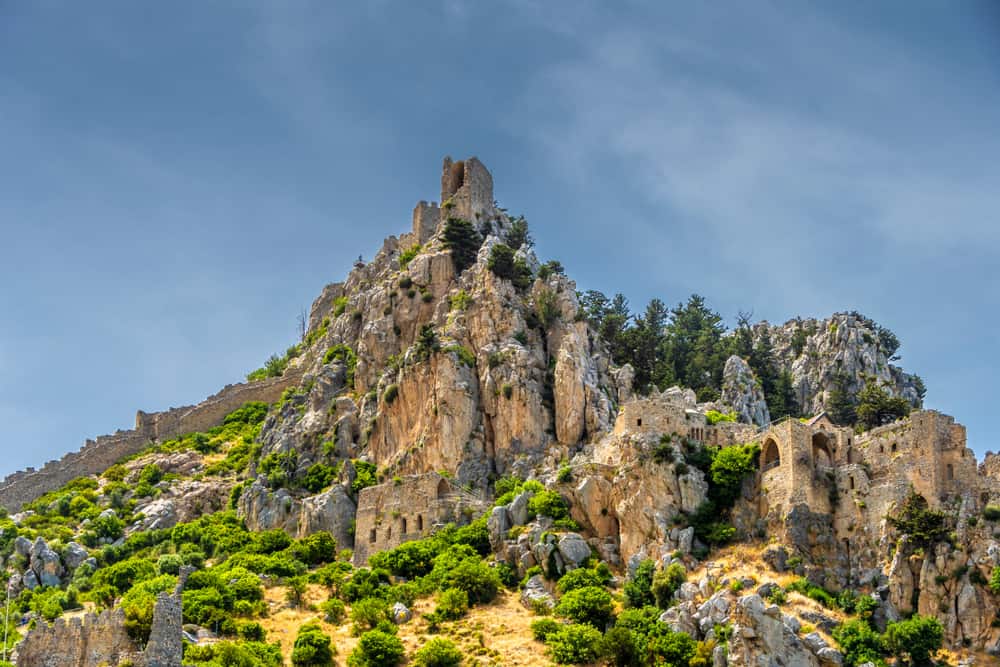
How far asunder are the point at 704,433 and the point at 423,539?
18.1 metres

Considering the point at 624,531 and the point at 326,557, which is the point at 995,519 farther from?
the point at 326,557

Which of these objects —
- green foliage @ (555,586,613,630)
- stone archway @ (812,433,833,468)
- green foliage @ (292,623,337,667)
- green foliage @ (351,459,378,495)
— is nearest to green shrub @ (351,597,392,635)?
green foliage @ (292,623,337,667)

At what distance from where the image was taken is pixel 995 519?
62562mm

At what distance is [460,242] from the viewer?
4077 inches

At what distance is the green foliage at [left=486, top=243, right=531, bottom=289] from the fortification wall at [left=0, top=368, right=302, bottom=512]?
23.3 m

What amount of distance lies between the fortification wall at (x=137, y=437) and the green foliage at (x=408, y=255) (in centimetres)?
1316

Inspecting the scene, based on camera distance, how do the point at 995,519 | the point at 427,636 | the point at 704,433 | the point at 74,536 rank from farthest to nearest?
the point at 74,536
the point at 704,433
the point at 427,636
the point at 995,519

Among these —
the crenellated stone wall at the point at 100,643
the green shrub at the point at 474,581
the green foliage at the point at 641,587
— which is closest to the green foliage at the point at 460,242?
the green shrub at the point at 474,581

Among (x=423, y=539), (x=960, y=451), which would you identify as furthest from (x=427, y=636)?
(x=960, y=451)

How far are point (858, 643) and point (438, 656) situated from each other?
2016 centimetres

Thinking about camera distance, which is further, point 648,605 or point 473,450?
point 473,450

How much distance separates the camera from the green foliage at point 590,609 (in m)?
66.2

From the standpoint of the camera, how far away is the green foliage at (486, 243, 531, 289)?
95.7 meters

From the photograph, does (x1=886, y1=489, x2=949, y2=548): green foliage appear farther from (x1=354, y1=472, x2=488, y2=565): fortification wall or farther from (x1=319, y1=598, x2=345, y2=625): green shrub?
(x1=319, y1=598, x2=345, y2=625): green shrub
